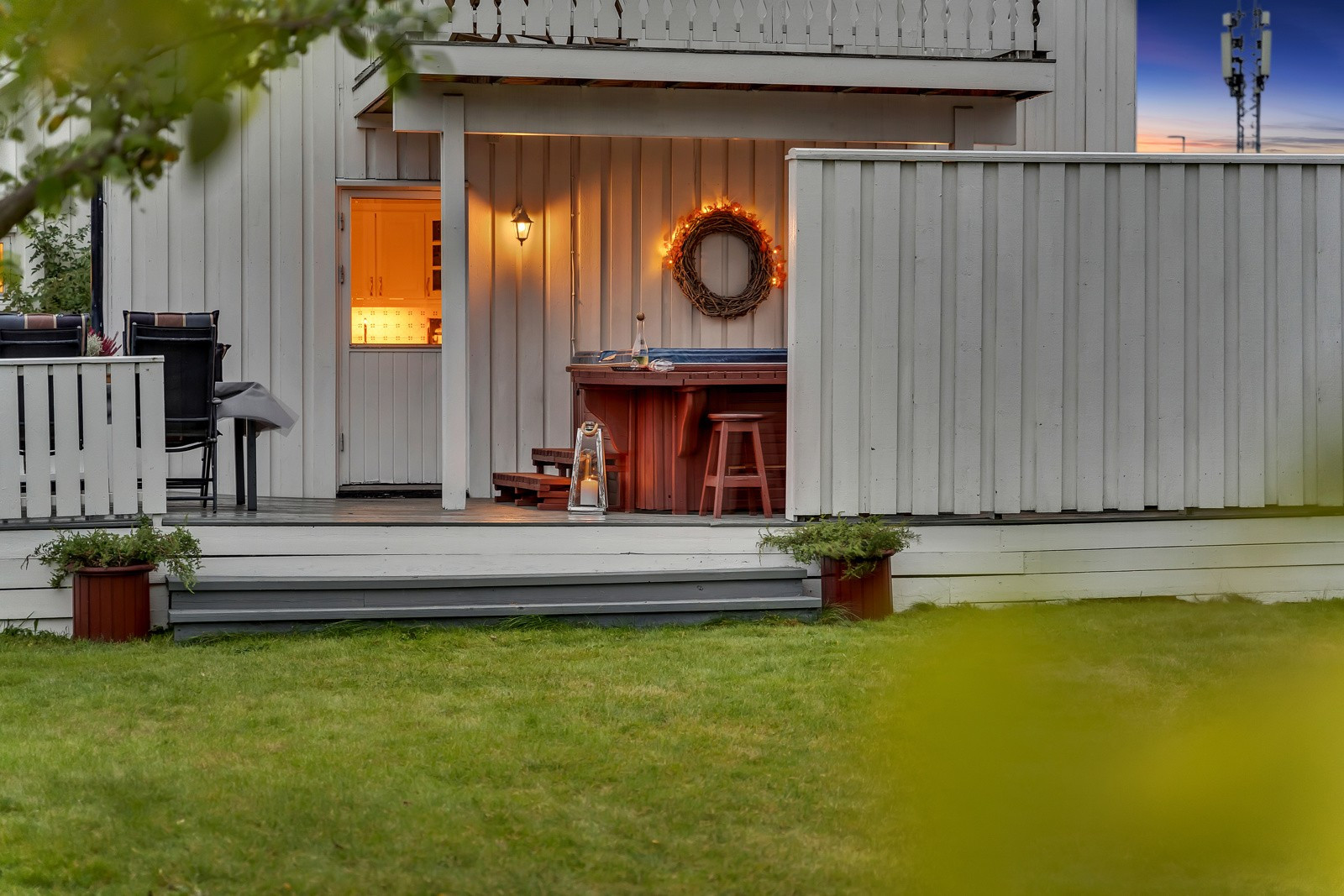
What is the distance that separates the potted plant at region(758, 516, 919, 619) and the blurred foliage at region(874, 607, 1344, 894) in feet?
23.8

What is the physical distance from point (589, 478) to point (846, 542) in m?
1.67

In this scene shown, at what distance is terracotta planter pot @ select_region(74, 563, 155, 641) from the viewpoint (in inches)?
284

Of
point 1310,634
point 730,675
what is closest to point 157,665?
point 730,675

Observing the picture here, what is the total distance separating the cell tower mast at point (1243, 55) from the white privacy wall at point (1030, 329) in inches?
293

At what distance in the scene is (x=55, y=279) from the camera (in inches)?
550

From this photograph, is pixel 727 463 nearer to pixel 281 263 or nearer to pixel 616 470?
pixel 616 470

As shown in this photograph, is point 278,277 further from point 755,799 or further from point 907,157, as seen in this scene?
point 755,799

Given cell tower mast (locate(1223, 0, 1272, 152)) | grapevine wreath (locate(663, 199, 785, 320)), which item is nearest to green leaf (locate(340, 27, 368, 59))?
cell tower mast (locate(1223, 0, 1272, 152))

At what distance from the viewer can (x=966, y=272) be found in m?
8.22

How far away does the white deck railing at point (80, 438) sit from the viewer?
7488 millimetres

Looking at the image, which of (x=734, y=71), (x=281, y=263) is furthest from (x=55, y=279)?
(x=734, y=71)

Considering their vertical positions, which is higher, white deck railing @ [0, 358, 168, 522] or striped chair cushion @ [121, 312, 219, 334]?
striped chair cushion @ [121, 312, 219, 334]

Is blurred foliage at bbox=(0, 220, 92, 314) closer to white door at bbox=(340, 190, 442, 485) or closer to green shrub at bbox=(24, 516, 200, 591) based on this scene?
white door at bbox=(340, 190, 442, 485)

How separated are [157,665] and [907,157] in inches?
187
